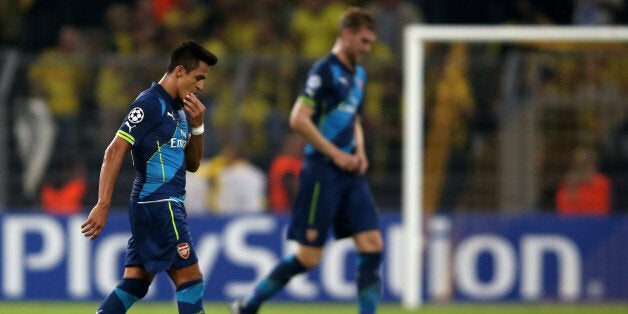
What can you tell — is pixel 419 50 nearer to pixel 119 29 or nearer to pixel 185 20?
pixel 185 20

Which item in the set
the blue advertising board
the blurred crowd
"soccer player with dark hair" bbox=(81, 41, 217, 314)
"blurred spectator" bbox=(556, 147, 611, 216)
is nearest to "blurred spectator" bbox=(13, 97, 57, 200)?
the blurred crowd

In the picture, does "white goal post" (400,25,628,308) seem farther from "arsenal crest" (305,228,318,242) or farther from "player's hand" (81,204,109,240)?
"player's hand" (81,204,109,240)

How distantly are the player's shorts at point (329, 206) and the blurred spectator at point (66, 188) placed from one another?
4650mm

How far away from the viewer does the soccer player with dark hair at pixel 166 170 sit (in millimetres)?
5996

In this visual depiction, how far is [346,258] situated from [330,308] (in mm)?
752

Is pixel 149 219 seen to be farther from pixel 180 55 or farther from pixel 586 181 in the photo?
pixel 586 181

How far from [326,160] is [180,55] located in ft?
7.06

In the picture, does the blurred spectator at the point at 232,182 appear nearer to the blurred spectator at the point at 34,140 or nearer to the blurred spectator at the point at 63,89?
the blurred spectator at the point at 63,89

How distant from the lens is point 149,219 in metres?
6.10

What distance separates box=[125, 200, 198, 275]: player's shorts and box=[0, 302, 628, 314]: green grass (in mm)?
4220

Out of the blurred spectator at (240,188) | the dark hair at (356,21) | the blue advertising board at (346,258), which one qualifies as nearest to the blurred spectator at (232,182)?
the blurred spectator at (240,188)

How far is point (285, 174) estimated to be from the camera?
1219 cm

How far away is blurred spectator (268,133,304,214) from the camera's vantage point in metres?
12.2

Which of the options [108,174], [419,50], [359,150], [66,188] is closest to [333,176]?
[359,150]
